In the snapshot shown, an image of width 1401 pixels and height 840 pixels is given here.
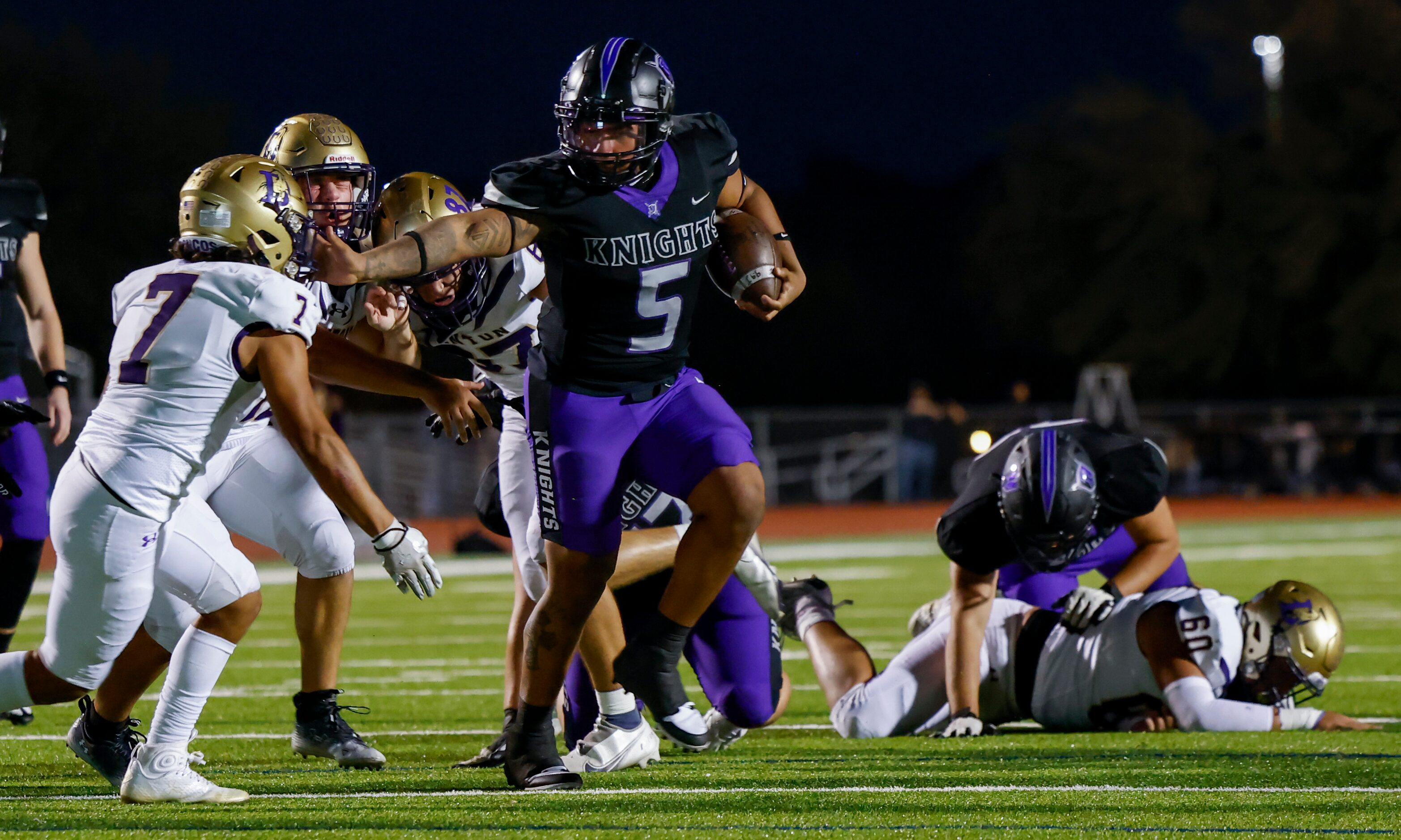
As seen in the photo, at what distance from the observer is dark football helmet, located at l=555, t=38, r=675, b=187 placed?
13.0 ft

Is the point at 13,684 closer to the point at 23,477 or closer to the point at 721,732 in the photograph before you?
the point at 23,477

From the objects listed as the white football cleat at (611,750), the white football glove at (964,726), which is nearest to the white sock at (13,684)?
the white football cleat at (611,750)

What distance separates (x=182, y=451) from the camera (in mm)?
3639

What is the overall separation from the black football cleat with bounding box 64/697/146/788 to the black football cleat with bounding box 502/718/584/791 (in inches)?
32.8

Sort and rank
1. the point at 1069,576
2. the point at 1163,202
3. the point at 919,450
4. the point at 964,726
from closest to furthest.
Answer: the point at 964,726 < the point at 1069,576 < the point at 919,450 < the point at 1163,202

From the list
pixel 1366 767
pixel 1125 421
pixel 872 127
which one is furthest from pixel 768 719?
pixel 872 127

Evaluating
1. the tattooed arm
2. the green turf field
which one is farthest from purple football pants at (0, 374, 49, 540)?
the tattooed arm

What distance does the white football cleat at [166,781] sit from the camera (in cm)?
367

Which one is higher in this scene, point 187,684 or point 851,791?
point 187,684

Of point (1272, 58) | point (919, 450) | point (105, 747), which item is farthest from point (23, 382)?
point (1272, 58)

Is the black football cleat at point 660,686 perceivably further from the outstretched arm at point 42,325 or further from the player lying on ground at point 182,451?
the outstretched arm at point 42,325

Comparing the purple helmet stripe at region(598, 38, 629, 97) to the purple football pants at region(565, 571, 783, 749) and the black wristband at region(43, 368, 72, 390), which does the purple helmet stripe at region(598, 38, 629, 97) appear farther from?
the black wristband at region(43, 368, 72, 390)

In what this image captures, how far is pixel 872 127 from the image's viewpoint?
54719mm

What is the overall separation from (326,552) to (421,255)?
1092mm
